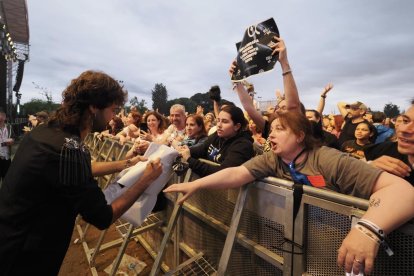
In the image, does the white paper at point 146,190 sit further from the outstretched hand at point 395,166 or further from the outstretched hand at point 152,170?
the outstretched hand at point 395,166

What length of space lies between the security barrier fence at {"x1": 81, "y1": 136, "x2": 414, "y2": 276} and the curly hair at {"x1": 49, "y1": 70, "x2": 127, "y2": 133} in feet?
4.11

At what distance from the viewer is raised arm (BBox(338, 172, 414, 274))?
110 centimetres

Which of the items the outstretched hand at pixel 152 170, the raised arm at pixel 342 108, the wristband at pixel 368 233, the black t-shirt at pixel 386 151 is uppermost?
the raised arm at pixel 342 108

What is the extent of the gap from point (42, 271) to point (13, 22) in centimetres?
3589

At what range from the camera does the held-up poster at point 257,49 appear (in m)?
2.41

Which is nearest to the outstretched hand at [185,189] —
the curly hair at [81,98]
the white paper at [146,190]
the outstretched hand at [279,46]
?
the white paper at [146,190]

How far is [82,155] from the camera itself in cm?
172

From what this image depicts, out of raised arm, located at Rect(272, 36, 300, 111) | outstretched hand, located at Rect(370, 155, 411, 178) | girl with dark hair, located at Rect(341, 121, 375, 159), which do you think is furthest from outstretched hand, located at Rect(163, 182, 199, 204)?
girl with dark hair, located at Rect(341, 121, 375, 159)

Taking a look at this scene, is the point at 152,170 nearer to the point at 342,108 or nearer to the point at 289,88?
the point at 289,88

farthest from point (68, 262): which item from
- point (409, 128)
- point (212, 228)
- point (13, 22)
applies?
point (13, 22)

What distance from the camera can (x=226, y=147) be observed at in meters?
2.79

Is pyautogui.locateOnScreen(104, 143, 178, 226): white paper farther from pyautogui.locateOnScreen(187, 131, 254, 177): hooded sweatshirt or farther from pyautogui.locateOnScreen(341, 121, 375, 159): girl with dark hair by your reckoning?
pyautogui.locateOnScreen(341, 121, 375, 159): girl with dark hair

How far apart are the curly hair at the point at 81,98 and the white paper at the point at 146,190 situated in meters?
0.65

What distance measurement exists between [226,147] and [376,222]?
179 cm
